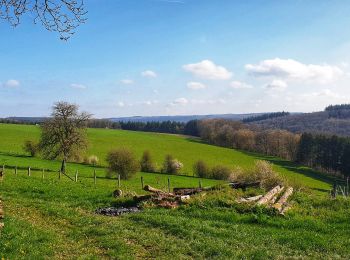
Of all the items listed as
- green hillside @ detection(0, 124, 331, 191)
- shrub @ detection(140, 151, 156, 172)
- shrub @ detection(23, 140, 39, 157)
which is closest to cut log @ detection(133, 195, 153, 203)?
green hillside @ detection(0, 124, 331, 191)

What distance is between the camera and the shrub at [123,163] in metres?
67.6

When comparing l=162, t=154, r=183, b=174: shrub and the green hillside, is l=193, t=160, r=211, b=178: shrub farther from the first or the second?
l=162, t=154, r=183, b=174: shrub

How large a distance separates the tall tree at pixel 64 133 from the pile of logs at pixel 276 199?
150 ft

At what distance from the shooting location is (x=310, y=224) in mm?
17312

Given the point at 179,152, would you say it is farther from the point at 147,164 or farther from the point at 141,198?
the point at 141,198

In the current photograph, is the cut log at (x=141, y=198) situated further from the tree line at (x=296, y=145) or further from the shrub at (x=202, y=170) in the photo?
the tree line at (x=296, y=145)

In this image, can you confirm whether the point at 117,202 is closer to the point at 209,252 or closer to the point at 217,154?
the point at 209,252

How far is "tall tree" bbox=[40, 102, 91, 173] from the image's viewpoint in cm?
6488

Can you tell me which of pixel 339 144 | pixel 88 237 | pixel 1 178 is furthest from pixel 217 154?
pixel 88 237

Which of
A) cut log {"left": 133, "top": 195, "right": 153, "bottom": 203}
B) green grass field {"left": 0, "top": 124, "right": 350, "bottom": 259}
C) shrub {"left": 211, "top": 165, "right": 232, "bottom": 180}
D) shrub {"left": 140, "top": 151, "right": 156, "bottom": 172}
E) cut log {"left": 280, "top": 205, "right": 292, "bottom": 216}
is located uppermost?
cut log {"left": 280, "top": 205, "right": 292, "bottom": 216}

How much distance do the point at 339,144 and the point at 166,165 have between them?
238 ft

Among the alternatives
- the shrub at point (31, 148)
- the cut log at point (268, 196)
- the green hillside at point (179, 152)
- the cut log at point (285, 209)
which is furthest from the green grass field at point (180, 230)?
the shrub at point (31, 148)

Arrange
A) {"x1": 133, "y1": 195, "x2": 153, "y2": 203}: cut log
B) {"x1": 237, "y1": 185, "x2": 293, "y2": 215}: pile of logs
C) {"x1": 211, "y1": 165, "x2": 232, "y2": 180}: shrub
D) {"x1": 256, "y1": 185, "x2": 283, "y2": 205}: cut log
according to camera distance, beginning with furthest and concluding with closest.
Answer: {"x1": 211, "y1": 165, "x2": 232, "y2": 180}: shrub < {"x1": 133, "y1": 195, "x2": 153, "y2": 203}: cut log < {"x1": 256, "y1": 185, "x2": 283, "y2": 205}: cut log < {"x1": 237, "y1": 185, "x2": 293, "y2": 215}: pile of logs

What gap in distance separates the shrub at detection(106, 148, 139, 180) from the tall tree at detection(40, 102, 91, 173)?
5423 mm
